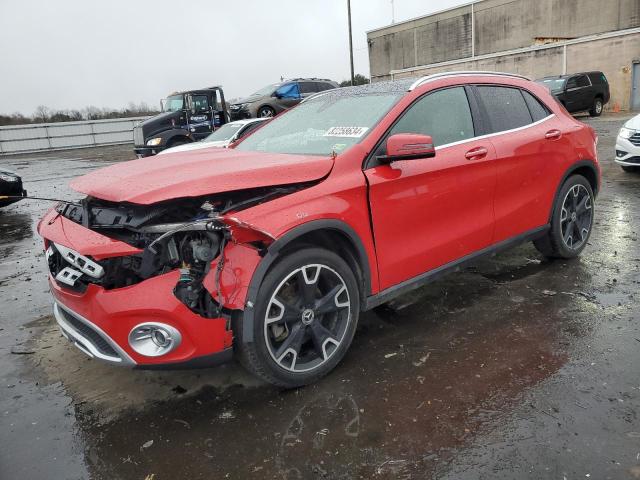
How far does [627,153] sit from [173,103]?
547 inches

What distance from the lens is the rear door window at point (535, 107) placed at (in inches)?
169

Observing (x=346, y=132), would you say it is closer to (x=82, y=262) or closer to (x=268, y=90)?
(x=82, y=262)

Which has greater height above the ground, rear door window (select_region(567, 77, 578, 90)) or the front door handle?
rear door window (select_region(567, 77, 578, 90))

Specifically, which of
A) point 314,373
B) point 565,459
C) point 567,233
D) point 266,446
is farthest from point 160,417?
point 567,233

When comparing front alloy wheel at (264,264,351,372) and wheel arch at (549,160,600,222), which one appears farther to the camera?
wheel arch at (549,160,600,222)

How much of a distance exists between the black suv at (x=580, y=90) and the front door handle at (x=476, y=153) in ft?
57.8

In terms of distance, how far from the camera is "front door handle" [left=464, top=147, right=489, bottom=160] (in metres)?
3.56

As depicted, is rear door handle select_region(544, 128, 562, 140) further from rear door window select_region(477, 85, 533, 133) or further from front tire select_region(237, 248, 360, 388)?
front tire select_region(237, 248, 360, 388)

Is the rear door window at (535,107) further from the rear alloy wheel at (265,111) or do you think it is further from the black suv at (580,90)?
the black suv at (580,90)

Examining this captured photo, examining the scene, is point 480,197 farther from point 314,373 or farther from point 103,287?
point 103,287

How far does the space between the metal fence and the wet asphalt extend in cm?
3033

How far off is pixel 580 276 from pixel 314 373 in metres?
2.74

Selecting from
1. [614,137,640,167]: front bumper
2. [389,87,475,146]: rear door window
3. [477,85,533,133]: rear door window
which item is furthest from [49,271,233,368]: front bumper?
[614,137,640,167]: front bumper

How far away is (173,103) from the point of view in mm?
17172
